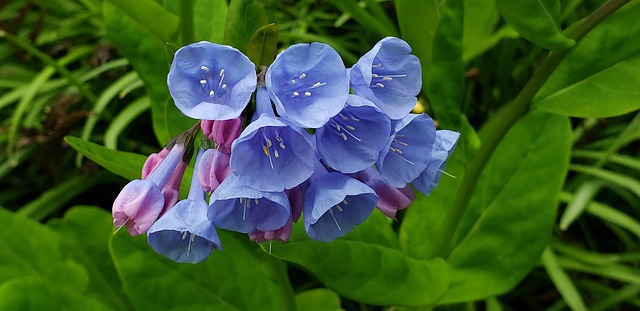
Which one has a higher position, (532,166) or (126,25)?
(126,25)

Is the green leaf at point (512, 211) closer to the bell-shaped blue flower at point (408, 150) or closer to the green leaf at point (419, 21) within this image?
the green leaf at point (419, 21)

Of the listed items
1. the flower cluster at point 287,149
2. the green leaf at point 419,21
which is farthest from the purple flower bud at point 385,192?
the green leaf at point 419,21

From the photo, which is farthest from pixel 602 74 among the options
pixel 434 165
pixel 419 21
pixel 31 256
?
pixel 31 256

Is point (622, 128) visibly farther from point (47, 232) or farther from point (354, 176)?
point (47, 232)

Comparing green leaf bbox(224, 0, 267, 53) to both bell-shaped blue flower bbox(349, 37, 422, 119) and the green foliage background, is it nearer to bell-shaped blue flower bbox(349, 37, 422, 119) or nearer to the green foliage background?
the green foliage background

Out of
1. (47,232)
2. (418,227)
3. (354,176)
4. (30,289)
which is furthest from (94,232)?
(354,176)

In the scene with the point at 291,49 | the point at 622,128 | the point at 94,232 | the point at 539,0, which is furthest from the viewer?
the point at 622,128
